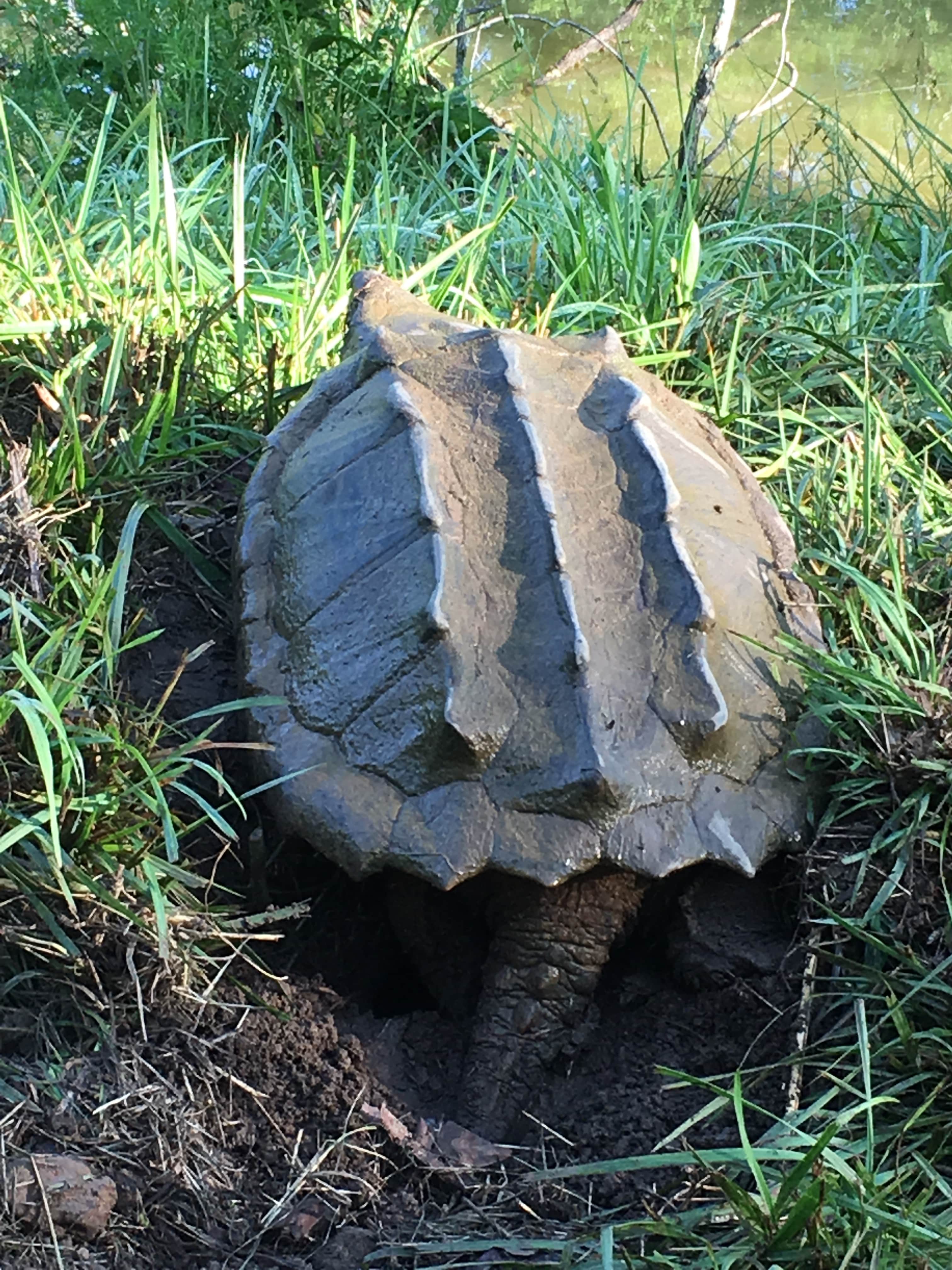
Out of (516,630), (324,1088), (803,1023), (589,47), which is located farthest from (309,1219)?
(589,47)

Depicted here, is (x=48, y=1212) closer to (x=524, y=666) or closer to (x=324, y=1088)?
(x=324, y=1088)

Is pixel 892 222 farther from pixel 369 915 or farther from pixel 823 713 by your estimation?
pixel 369 915

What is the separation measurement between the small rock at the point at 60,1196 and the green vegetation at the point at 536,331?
320mm

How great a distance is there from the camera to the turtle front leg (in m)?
1.91

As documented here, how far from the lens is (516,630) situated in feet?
6.49

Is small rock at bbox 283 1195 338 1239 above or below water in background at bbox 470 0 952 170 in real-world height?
below

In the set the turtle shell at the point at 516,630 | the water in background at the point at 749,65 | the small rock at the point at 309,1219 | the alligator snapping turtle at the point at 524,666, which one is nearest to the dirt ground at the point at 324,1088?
the small rock at the point at 309,1219

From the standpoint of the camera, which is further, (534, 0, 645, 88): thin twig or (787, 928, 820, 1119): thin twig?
(534, 0, 645, 88): thin twig

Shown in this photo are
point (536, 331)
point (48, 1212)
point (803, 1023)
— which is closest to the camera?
point (48, 1212)

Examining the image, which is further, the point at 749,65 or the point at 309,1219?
the point at 749,65

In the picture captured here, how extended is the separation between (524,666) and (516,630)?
0.23ft

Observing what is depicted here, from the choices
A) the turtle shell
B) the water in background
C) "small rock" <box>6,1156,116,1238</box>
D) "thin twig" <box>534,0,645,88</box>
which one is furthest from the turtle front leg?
"thin twig" <box>534,0,645,88</box>

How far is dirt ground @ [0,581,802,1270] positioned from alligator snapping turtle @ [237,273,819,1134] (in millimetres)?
119

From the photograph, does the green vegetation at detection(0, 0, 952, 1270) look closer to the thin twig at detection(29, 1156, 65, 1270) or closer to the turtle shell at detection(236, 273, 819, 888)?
the turtle shell at detection(236, 273, 819, 888)
